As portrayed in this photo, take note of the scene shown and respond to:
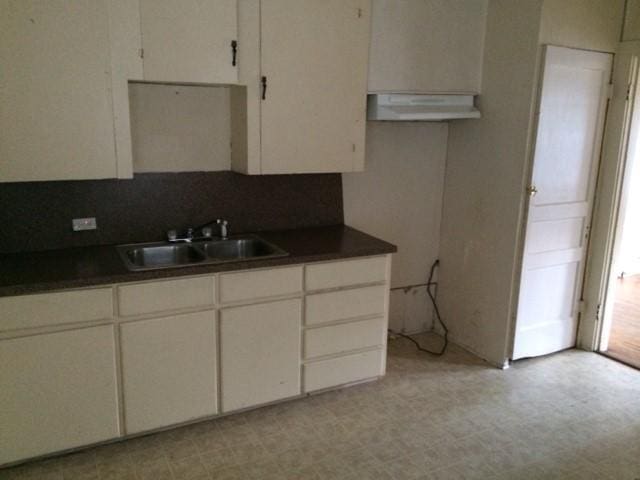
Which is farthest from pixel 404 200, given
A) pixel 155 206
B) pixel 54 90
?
pixel 54 90

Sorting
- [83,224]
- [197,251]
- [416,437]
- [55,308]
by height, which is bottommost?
[416,437]

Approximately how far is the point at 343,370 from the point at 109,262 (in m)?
1.41

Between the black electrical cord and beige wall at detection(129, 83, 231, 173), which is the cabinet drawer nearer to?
the black electrical cord

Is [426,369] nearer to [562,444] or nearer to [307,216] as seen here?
[562,444]

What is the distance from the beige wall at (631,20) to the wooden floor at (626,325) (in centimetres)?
210

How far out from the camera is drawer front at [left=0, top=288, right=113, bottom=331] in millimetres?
2178

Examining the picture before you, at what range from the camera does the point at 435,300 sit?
398cm

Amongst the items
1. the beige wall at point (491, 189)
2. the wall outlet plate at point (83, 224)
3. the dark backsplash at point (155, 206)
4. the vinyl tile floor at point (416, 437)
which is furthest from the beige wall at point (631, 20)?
the wall outlet plate at point (83, 224)

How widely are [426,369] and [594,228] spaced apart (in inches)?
59.5

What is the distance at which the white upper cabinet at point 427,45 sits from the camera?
307cm

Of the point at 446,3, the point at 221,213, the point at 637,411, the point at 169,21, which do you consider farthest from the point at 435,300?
the point at 169,21

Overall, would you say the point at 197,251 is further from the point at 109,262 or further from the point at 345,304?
the point at 345,304

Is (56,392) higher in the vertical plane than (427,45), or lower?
lower

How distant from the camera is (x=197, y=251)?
2.82m
